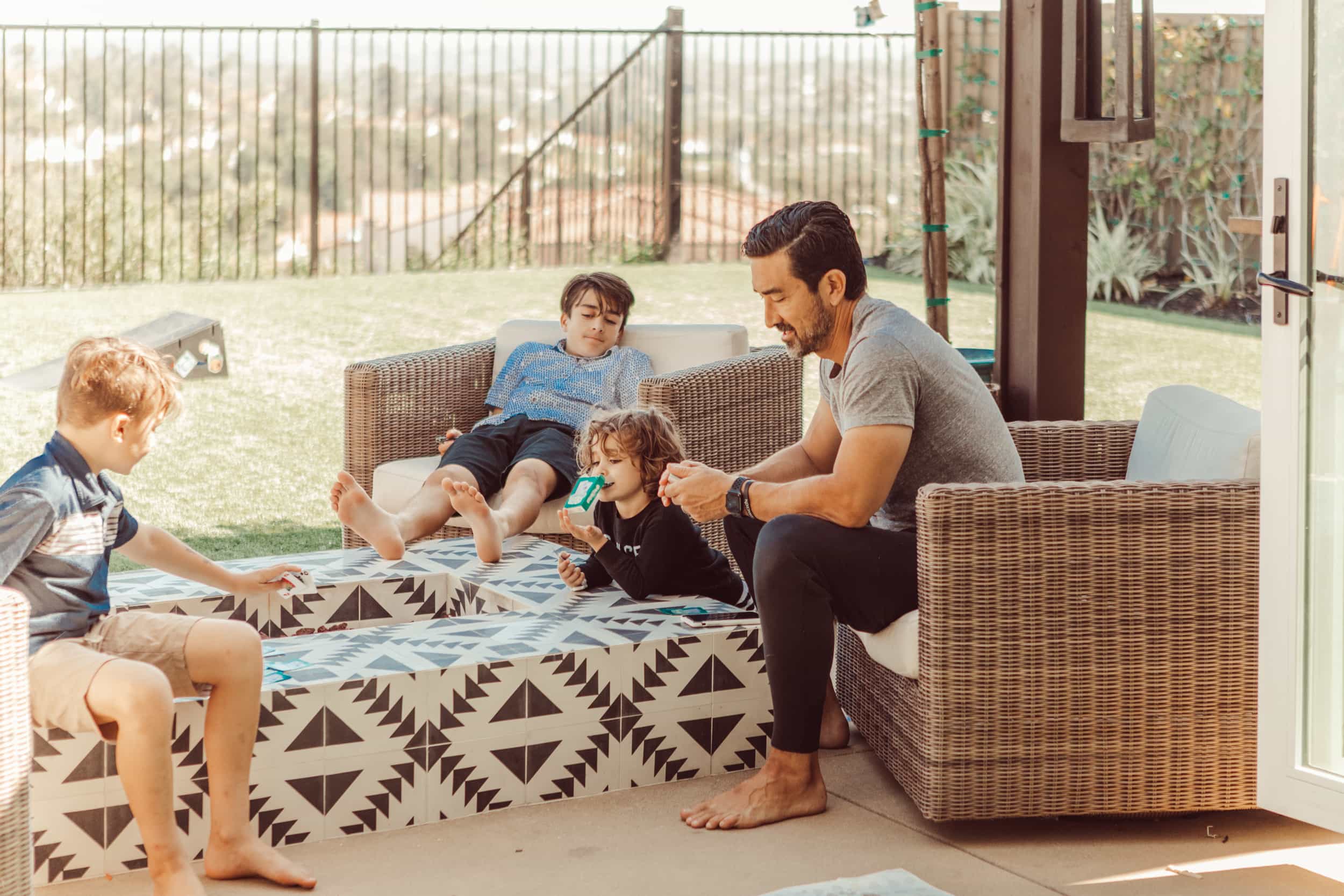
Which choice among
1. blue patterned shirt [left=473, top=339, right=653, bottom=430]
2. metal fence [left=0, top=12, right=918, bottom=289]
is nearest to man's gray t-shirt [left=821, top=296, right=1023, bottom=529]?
blue patterned shirt [left=473, top=339, right=653, bottom=430]

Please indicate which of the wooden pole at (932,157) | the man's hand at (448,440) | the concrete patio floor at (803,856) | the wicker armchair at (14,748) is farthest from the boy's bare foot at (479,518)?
the wooden pole at (932,157)

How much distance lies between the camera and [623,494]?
324 centimetres

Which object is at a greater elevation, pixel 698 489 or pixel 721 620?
pixel 698 489

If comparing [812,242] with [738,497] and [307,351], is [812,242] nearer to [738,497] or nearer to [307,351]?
[738,497]

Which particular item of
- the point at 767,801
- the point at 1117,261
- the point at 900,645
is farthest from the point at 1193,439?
the point at 1117,261

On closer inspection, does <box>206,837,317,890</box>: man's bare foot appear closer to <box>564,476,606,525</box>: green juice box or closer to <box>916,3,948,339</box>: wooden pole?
<box>564,476,606,525</box>: green juice box

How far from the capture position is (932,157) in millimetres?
4379

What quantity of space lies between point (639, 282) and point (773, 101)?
1.92m

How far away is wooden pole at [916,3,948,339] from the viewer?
4.35m

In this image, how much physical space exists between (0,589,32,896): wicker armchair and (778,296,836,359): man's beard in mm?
1380

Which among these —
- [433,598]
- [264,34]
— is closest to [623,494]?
[433,598]

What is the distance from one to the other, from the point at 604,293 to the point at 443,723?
1872mm

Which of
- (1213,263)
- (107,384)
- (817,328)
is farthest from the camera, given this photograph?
(1213,263)

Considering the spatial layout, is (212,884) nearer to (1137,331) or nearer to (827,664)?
(827,664)
